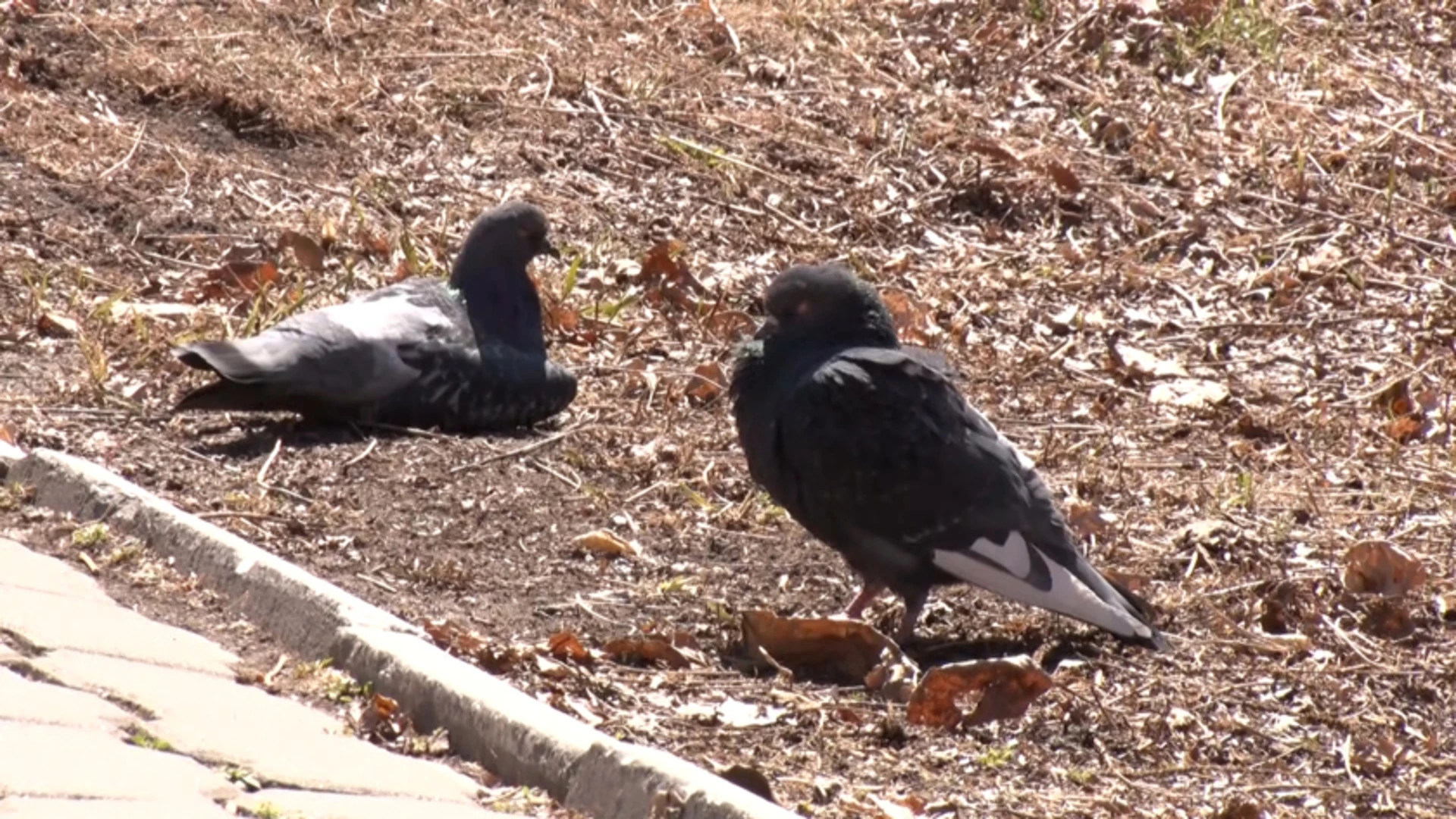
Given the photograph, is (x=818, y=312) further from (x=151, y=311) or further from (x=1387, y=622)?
(x=151, y=311)

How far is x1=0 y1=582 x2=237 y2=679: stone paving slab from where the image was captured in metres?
3.23

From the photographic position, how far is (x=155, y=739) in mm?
2818

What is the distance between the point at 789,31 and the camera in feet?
31.4

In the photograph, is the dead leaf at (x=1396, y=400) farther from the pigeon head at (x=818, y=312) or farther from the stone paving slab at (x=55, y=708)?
the stone paving slab at (x=55, y=708)

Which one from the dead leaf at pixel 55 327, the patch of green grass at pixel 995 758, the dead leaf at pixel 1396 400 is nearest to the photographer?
the patch of green grass at pixel 995 758

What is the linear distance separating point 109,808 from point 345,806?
0.33 metres

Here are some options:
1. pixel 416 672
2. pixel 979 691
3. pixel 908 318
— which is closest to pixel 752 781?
pixel 416 672

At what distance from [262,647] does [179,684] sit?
44 centimetres

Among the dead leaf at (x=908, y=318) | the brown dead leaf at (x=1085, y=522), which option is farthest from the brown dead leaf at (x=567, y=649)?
the dead leaf at (x=908, y=318)

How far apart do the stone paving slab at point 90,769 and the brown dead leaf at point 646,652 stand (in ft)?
4.14

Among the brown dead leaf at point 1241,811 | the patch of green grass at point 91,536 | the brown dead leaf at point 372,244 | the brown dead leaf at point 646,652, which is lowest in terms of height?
the brown dead leaf at point 372,244

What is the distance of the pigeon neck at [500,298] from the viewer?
19.6 ft

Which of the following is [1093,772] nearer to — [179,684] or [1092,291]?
[179,684]

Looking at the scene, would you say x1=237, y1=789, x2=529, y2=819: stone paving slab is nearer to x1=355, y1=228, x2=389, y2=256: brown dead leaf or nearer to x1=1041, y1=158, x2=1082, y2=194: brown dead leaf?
x1=355, y1=228, x2=389, y2=256: brown dead leaf
